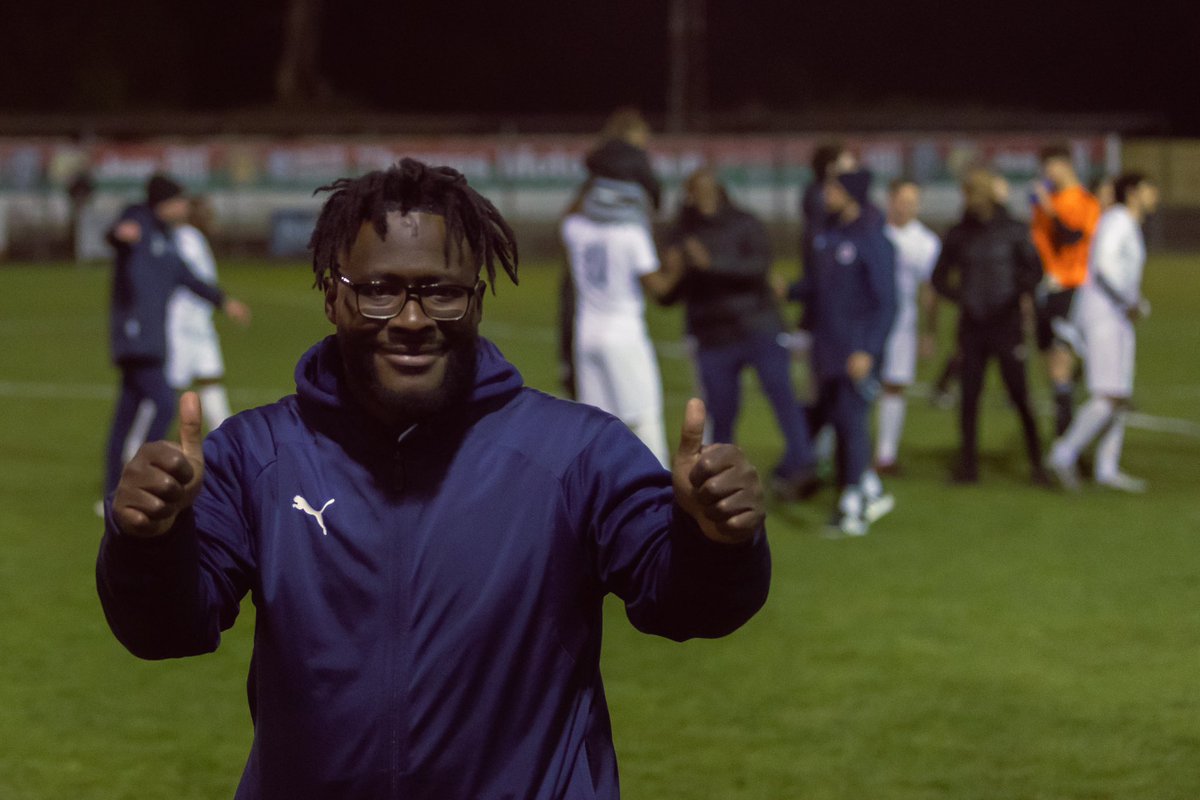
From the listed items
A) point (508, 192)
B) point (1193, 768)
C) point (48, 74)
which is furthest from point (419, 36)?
point (1193, 768)

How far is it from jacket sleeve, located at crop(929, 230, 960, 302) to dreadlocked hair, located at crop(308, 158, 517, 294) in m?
8.76

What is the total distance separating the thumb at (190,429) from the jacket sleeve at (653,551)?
25.3 inches

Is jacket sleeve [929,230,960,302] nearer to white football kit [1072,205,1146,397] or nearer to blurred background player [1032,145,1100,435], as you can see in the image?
blurred background player [1032,145,1100,435]

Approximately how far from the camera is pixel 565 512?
312cm

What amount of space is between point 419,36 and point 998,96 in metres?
20.1

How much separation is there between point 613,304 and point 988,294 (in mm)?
2856

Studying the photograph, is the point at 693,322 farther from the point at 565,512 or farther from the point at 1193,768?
the point at 565,512

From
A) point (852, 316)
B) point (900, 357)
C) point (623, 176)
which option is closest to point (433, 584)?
point (623, 176)

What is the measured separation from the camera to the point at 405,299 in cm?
309

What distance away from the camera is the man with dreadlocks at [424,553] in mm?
2992

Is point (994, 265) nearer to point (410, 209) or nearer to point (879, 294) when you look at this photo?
point (879, 294)

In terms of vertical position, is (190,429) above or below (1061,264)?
above

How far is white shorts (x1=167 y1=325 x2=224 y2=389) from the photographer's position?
12.1 meters

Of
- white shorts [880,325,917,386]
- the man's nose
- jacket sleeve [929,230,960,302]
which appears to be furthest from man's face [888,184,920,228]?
the man's nose
